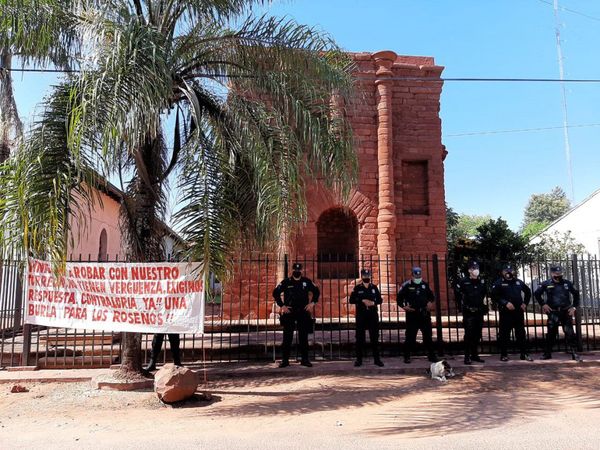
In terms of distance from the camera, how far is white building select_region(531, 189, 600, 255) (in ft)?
77.0

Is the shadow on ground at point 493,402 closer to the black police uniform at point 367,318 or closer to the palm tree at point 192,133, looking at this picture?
the black police uniform at point 367,318

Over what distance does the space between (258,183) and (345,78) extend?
2253mm

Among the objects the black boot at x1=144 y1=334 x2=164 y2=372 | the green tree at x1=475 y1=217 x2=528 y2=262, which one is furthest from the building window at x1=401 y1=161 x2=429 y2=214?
the black boot at x1=144 y1=334 x2=164 y2=372

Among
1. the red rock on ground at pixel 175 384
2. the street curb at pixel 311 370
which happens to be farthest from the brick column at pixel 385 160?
the red rock on ground at pixel 175 384

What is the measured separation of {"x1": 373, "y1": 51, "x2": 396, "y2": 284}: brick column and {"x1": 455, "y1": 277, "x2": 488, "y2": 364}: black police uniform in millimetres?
4530

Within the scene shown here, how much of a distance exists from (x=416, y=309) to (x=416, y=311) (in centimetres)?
4

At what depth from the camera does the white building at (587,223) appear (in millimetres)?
23469

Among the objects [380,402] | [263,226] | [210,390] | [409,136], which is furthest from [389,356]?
[409,136]

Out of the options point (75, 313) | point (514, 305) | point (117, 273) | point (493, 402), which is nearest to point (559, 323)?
point (514, 305)

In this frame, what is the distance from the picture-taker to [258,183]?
613cm

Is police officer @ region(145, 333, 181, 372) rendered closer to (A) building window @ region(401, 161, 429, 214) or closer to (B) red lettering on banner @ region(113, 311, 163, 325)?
(B) red lettering on banner @ region(113, 311, 163, 325)

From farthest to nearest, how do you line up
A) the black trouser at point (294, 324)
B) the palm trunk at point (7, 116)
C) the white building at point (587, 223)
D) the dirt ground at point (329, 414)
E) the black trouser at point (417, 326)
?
the white building at point (587, 223), the palm trunk at point (7, 116), the black trouser at point (417, 326), the black trouser at point (294, 324), the dirt ground at point (329, 414)

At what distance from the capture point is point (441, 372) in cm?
735

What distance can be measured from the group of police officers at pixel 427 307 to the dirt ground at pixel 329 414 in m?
0.71
